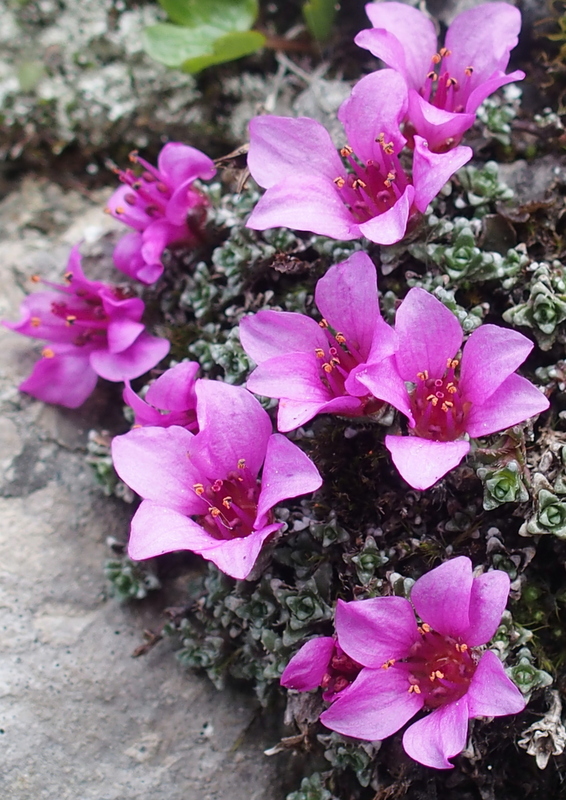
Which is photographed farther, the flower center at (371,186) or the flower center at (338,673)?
the flower center at (371,186)

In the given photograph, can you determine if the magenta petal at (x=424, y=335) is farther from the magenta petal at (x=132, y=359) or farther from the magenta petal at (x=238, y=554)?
the magenta petal at (x=132, y=359)

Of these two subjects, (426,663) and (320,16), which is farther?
(320,16)

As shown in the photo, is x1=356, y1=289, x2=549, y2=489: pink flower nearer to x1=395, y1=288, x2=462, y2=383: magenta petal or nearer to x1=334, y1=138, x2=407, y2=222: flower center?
x1=395, y1=288, x2=462, y2=383: magenta petal

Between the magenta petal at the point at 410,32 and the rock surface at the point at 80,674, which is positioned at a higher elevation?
the magenta petal at the point at 410,32

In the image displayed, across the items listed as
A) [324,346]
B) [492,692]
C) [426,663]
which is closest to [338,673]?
[426,663]

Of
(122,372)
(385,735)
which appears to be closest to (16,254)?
(122,372)

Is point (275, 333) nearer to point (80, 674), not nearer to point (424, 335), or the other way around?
point (424, 335)

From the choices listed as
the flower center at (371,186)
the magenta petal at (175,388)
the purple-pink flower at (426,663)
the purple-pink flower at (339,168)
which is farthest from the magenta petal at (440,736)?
the flower center at (371,186)
